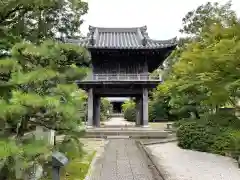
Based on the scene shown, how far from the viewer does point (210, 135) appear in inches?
437

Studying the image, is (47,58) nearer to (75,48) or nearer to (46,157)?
(75,48)

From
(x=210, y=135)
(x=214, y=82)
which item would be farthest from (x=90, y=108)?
(x=214, y=82)

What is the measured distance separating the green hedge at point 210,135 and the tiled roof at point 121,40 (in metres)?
8.32

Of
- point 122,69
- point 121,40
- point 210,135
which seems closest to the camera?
point 210,135

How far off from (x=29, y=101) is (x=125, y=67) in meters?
16.8

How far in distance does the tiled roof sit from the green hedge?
27.3 ft

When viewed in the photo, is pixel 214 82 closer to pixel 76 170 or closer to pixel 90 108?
pixel 76 170

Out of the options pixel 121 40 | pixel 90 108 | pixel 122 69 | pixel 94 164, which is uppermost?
pixel 121 40

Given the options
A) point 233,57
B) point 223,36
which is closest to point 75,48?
point 233,57

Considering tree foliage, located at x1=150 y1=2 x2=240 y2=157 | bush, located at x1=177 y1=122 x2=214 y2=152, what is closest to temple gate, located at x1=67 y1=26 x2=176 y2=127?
tree foliage, located at x1=150 y1=2 x2=240 y2=157

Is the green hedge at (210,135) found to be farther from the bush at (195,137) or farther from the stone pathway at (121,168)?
Result: the stone pathway at (121,168)

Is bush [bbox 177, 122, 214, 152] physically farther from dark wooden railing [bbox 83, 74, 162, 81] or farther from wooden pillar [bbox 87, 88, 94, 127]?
wooden pillar [bbox 87, 88, 94, 127]

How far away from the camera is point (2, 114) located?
3932mm

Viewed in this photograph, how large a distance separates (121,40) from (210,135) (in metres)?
13.4
